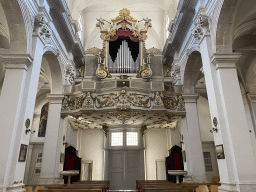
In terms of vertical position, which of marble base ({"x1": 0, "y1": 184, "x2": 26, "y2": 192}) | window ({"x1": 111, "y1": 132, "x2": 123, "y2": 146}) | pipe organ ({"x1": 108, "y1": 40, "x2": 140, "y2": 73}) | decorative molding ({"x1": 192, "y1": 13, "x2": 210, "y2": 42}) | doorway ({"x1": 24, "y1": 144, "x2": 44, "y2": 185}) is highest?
pipe organ ({"x1": 108, "y1": 40, "x2": 140, "y2": 73})

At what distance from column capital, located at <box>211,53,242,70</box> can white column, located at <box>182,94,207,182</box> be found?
4161 mm

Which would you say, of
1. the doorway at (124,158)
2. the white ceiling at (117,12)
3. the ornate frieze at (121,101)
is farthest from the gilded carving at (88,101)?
the white ceiling at (117,12)

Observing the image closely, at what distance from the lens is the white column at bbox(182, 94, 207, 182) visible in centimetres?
Answer: 982

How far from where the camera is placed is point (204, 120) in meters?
15.6

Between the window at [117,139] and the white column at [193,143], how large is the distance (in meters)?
5.93

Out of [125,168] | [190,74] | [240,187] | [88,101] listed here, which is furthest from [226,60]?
[125,168]

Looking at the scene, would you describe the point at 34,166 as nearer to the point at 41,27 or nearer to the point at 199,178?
the point at 41,27

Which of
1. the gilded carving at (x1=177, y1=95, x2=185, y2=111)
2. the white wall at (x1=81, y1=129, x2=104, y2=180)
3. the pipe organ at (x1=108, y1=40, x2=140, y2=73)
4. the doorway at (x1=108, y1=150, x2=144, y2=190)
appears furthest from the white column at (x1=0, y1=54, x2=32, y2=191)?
the white wall at (x1=81, y1=129, x2=104, y2=180)

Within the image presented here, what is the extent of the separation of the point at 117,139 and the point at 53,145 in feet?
20.5

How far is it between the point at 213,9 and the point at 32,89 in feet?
22.5

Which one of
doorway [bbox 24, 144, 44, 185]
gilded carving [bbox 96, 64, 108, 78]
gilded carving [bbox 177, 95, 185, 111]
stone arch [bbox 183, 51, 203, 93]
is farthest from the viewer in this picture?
doorway [bbox 24, 144, 44, 185]

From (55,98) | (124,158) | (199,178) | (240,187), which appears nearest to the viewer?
(240,187)

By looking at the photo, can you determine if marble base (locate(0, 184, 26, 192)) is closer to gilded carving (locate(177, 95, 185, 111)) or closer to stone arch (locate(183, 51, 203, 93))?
gilded carving (locate(177, 95, 185, 111))

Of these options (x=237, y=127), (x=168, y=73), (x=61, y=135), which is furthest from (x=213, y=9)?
(x=61, y=135)
